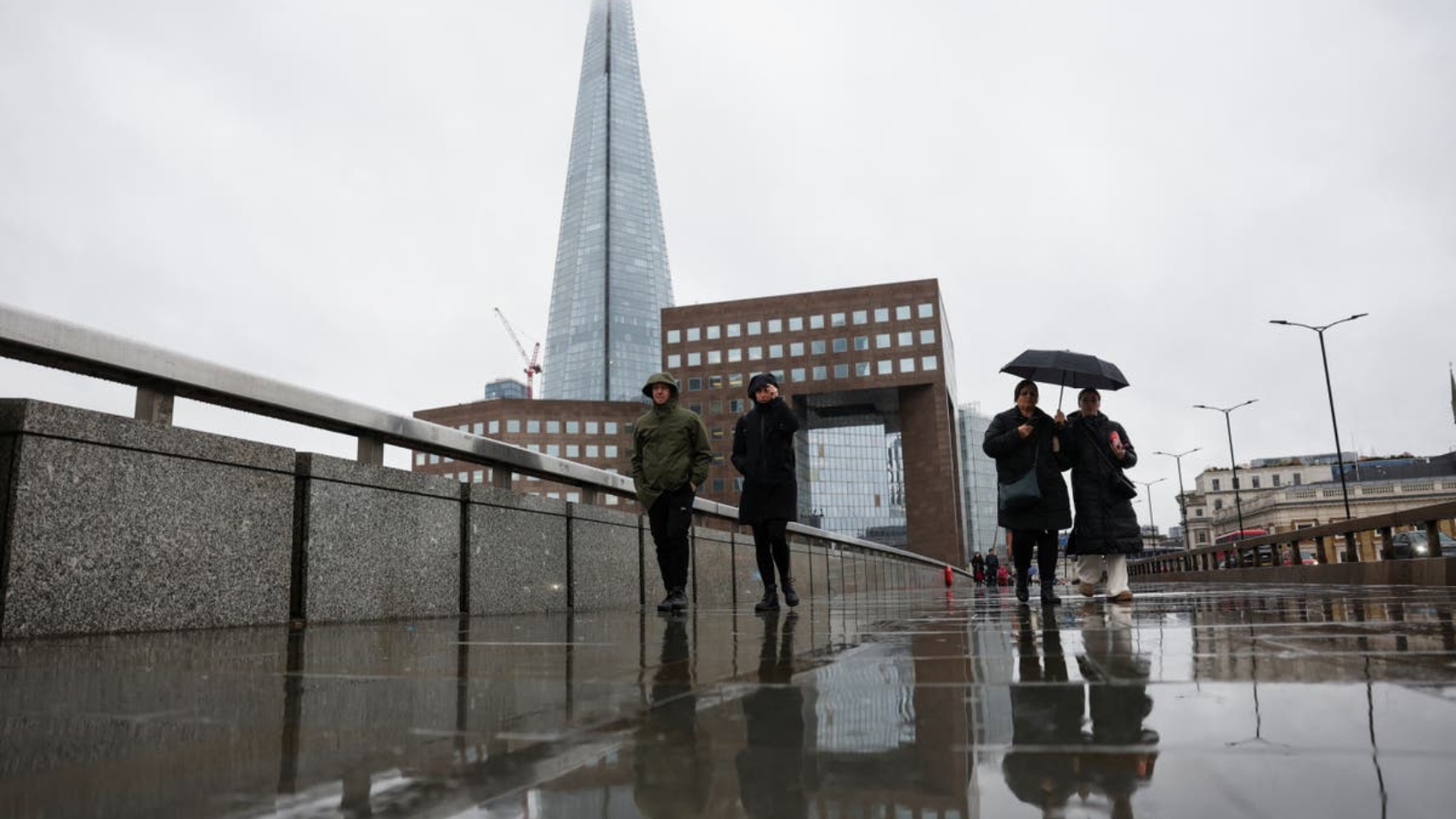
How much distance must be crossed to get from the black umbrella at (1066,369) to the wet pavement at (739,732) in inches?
212

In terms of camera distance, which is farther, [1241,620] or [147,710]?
[1241,620]

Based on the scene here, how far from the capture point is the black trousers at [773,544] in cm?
835

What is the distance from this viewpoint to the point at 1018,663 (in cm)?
294

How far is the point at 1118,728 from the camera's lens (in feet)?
5.33

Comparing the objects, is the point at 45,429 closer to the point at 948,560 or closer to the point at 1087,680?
the point at 1087,680

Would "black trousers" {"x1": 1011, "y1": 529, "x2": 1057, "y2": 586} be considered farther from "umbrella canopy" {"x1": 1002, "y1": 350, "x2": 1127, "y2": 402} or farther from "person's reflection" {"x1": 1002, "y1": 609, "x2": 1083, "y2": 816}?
"person's reflection" {"x1": 1002, "y1": 609, "x2": 1083, "y2": 816}

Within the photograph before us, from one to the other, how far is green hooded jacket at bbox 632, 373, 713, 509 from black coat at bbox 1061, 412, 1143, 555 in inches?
126

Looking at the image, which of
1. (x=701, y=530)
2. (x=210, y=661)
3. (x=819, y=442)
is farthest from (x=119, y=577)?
(x=819, y=442)

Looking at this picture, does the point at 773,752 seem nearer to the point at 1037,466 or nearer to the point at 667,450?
the point at 667,450

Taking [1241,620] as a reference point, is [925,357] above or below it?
above

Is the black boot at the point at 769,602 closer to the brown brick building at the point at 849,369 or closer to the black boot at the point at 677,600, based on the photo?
the black boot at the point at 677,600

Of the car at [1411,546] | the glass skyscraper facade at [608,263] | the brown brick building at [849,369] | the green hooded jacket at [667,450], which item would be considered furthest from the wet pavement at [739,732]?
the glass skyscraper facade at [608,263]

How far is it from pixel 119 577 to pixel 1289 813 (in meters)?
4.57

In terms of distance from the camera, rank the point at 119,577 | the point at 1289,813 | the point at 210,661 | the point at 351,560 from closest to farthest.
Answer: the point at 1289,813 < the point at 210,661 < the point at 119,577 < the point at 351,560
